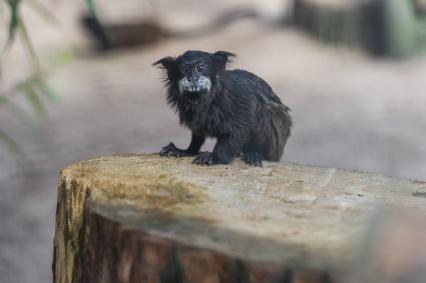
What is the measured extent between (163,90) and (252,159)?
697 centimetres

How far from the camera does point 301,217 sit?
3.13m

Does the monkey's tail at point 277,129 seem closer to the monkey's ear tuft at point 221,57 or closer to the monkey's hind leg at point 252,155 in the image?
the monkey's hind leg at point 252,155

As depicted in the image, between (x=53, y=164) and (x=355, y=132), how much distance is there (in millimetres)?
3153

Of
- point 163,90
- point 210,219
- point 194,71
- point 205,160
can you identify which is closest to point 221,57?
point 194,71

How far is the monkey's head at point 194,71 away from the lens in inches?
162

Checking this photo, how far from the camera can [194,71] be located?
13.5ft

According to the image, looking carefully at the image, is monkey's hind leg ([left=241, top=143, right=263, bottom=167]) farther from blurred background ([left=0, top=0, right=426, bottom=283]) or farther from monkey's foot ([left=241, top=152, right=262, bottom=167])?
blurred background ([left=0, top=0, right=426, bottom=283])

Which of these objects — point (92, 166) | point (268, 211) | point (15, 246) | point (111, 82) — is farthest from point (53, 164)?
point (268, 211)

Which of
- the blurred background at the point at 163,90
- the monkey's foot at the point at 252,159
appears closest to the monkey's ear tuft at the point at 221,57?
the monkey's foot at the point at 252,159

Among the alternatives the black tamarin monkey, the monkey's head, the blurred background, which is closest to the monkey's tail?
the black tamarin monkey

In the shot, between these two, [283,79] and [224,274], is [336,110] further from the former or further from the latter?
[224,274]

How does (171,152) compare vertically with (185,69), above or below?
below

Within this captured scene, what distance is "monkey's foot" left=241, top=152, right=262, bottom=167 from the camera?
3903mm

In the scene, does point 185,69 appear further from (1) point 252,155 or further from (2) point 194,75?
(1) point 252,155
